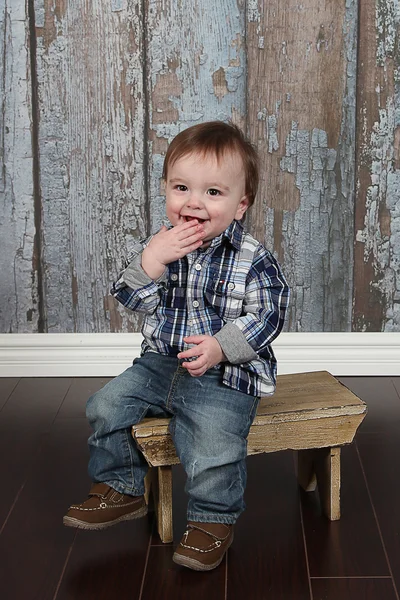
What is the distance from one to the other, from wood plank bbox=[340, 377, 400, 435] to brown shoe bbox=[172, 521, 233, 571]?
78 centimetres

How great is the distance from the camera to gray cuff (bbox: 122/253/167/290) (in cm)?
188

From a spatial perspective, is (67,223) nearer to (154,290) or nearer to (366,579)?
(154,290)

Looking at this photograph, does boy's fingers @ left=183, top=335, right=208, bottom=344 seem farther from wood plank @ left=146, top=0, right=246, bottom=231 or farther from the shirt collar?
wood plank @ left=146, top=0, right=246, bottom=231

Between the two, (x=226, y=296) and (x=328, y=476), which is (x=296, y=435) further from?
(x=226, y=296)

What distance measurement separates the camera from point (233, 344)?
5.98ft

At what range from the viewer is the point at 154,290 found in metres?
1.88

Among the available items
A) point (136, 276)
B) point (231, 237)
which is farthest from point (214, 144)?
point (136, 276)

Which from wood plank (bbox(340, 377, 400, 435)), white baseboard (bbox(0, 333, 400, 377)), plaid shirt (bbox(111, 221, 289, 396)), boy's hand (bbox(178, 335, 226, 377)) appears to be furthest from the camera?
white baseboard (bbox(0, 333, 400, 377))

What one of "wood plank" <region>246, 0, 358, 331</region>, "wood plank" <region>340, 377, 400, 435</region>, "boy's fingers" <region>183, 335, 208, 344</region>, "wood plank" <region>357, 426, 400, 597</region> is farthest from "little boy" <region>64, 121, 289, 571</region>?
"wood plank" <region>246, 0, 358, 331</region>

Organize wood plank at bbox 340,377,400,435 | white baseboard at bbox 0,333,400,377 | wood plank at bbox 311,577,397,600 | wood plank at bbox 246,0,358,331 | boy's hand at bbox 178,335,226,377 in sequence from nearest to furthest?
wood plank at bbox 311,577,397,600
boy's hand at bbox 178,335,226,377
wood plank at bbox 340,377,400,435
wood plank at bbox 246,0,358,331
white baseboard at bbox 0,333,400,377

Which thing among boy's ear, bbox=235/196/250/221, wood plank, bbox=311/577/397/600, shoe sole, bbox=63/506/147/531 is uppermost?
boy's ear, bbox=235/196/250/221

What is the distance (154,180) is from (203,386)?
107 centimetres

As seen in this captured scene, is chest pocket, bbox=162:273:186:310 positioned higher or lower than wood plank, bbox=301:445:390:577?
higher

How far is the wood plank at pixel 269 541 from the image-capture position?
66.8 inches
